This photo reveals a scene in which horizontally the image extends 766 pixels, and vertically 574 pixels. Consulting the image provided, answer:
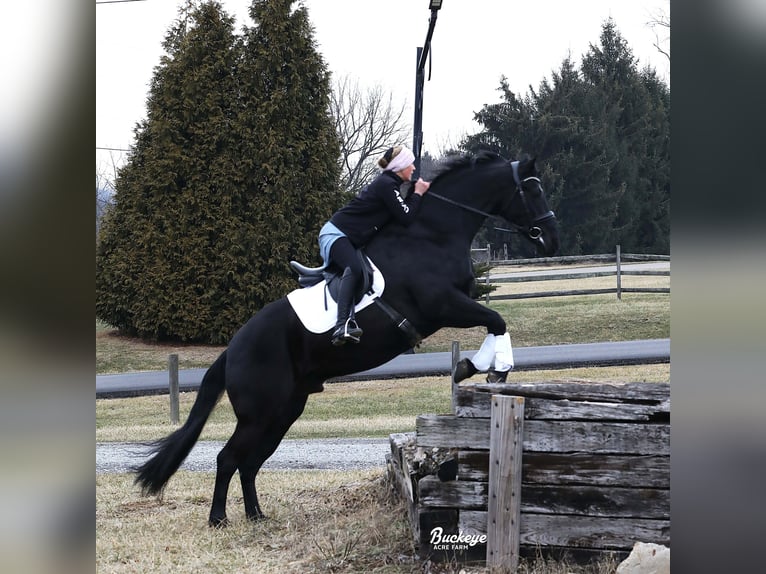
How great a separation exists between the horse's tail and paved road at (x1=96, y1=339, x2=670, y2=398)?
353 inches

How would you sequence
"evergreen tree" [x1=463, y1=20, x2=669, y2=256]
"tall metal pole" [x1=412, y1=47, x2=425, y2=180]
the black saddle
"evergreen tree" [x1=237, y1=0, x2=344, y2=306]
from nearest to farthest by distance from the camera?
the black saddle, "tall metal pole" [x1=412, y1=47, x2=425, y2=180], "evergreen tree" [x1=237, y1=0, x2=344, y2=306], "evergreen tree" [x1=463, y1=20, x2=669, y2=256]

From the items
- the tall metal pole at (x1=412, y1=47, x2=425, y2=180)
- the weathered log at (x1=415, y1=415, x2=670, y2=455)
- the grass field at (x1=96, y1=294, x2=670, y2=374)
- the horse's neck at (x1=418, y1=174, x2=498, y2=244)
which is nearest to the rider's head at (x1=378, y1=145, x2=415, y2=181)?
the horse's neck at (x1=418, y1=174, x2=498, y2=244)

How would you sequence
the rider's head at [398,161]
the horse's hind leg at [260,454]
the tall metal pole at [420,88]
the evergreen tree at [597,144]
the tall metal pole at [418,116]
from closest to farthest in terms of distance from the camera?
the rider's head at [398,161] < the horse's hind leg at [260,454] < the tall metal pole at [418,116] < the tall metal pole at [420,88] < the evergreen tree at [597,144]

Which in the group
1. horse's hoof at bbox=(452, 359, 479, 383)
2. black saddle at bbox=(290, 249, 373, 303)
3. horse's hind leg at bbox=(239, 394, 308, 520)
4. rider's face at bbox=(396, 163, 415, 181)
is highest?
rider's face at bbox=(396, 163, 415, 181)

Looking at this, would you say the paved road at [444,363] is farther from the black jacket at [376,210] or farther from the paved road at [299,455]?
the black jacket at [376,210]

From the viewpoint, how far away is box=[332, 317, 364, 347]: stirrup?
5.48m

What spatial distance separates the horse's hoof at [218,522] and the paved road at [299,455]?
10.5 feet

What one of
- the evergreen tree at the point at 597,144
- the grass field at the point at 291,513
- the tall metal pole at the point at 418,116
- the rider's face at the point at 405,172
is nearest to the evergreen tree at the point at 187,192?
the grass field at the point at 291,513

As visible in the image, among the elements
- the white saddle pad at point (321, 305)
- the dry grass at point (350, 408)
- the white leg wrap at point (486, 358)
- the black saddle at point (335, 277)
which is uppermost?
the black saddle at point (335, 277)

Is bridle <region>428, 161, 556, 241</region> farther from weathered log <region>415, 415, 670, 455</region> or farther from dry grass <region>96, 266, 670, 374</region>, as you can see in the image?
dry grass <region>96, 266, 670, 374</region>

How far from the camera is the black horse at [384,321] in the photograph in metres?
5.64

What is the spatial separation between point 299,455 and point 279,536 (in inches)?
180

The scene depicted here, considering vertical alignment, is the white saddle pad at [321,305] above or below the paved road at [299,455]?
above
